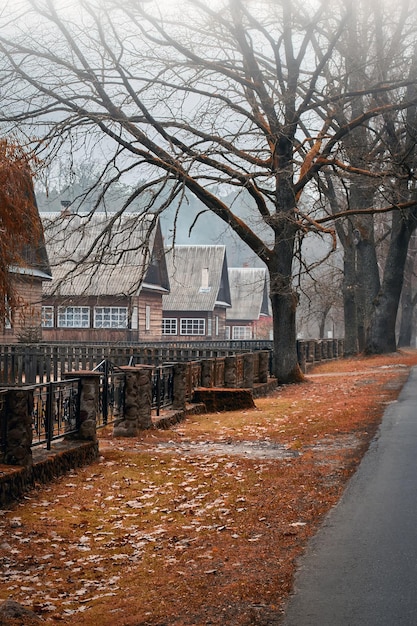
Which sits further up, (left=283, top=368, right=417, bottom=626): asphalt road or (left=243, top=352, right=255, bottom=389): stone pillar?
(left=243, top=352, right=255, bottom=389): stone pillar

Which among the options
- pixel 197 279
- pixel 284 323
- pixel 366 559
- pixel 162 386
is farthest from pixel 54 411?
pixel 197 279

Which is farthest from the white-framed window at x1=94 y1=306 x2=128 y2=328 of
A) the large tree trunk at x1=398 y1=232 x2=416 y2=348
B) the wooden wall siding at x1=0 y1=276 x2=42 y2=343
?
the large tree trunk at x1=398 y1=232 x2=416 y2=348

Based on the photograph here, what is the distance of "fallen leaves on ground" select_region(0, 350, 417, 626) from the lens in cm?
632

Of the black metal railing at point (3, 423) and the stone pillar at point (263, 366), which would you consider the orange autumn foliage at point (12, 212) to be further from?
the stone pillar at point (263, 366)

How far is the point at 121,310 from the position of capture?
158 feet

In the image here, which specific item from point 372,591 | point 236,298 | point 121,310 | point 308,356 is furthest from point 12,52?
point 236,298

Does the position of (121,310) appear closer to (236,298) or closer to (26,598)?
(236,298)

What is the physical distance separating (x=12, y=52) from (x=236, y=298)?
59275mm

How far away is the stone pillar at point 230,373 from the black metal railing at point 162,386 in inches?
164

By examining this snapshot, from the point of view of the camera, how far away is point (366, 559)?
692 cm

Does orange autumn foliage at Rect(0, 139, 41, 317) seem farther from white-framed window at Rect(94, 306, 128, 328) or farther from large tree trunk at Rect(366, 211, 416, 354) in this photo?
white-framed window at Rect(94, 306, 128, 328)

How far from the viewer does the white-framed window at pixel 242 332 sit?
79375 millimetres

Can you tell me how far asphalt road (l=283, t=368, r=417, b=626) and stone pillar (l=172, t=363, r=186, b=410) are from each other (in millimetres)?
7166

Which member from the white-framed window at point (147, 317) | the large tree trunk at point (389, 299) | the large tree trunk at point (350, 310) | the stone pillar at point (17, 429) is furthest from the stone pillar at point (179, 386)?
the white-framed window at point (147, 317)
